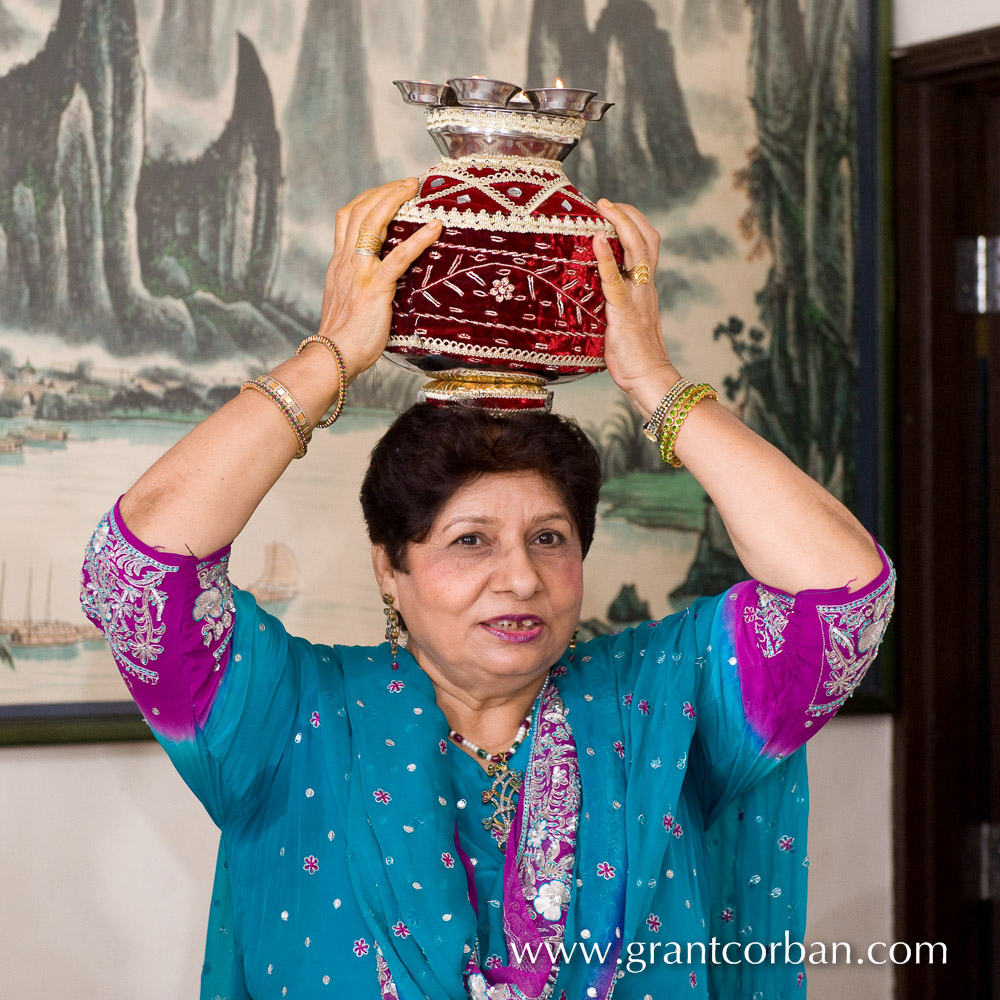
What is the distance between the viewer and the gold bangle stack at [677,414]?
5.23 ft

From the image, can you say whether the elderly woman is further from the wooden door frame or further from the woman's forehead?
the wooden door frame

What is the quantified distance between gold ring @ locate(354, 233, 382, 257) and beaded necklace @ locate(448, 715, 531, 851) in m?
0.63

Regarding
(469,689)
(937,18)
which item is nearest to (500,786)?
(469,689)

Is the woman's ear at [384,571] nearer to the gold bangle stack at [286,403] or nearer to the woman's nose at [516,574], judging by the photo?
the woman's nose at [516,574]

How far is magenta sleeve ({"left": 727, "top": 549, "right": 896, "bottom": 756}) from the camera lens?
1520 millimetres

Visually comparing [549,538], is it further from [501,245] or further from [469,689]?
[501,245]

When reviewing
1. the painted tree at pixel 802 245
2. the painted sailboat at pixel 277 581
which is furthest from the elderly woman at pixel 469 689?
the painted tree at pixel 802 245

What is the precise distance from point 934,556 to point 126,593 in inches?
77.0

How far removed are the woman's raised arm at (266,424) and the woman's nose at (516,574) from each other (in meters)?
0.30

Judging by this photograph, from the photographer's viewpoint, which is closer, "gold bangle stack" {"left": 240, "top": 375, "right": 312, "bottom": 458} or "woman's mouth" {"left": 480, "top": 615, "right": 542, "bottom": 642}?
"gold bangle stack" {"left": 240, "top": 375, "right": 312, "bottom": 458}

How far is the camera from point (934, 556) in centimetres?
281

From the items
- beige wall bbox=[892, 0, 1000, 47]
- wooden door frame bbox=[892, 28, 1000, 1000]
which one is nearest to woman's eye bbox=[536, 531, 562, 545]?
wooden door frame bbox=[892, 28, 1000, 1000]

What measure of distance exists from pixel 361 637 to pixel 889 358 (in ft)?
4.38

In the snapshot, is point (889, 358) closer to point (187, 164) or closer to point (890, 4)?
point (890, 4)
